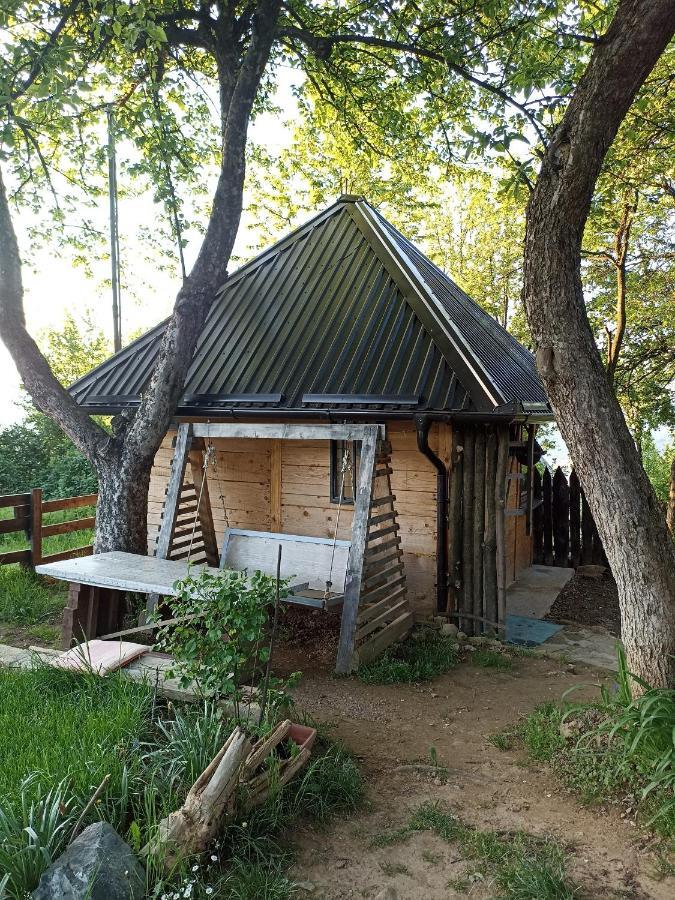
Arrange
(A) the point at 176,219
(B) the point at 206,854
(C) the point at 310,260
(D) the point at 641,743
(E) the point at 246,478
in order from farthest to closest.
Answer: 1. (C) the point at 310,260
2. (E) the point at 246,478
3. (A) the point at 176,219
4. (D) the point at 641,743
5. (B) the point at 206,854

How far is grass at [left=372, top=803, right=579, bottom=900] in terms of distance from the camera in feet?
9.20

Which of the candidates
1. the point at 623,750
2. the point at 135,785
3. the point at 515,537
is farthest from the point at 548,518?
the point at 135,785

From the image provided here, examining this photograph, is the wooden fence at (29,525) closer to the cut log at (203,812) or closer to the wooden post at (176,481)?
the wooden post at (176,481)

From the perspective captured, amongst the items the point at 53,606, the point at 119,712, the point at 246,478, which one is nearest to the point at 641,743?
the point at 119,712

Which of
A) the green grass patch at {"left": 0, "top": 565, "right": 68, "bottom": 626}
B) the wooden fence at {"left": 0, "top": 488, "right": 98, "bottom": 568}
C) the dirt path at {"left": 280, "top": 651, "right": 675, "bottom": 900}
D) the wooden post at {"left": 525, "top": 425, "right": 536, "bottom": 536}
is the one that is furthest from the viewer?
the wooden post at {"left": 525, "top": 425, "right": 536, "bottom": 536}

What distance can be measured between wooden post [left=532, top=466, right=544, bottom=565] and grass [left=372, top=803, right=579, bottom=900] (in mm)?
7851

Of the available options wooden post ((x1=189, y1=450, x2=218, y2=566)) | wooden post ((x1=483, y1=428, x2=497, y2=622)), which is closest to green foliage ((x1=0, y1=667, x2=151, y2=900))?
wooden post ((x1=189, y1=450, x2=218, y2=566))

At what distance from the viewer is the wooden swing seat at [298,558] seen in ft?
20.4

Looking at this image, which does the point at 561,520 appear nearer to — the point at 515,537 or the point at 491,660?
the point at 515,537

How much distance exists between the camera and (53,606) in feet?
26.0

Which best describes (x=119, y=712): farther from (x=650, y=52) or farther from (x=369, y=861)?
(x=650, y=52)

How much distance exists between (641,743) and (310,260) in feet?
25.5

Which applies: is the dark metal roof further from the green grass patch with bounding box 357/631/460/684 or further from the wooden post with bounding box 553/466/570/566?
the green grass patch with bounding box 357/631/460/684

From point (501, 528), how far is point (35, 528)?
6964mm
